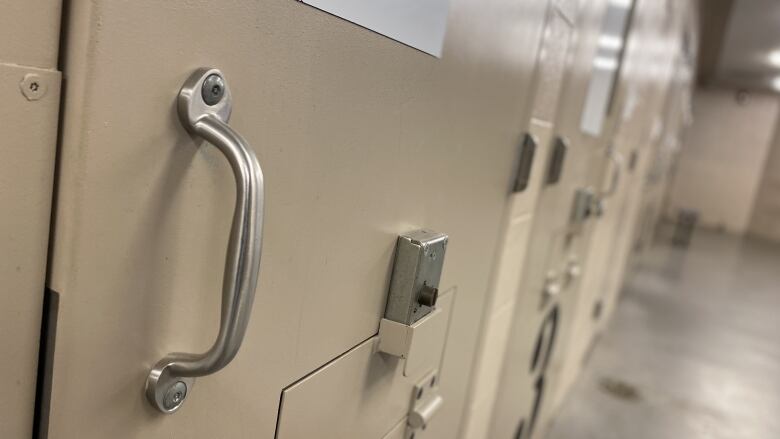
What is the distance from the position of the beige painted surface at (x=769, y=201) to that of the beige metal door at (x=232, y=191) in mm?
12091

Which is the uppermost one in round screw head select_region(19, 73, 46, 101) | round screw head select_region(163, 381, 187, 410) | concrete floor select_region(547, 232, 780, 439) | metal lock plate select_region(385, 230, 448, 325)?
round screw head select_region(19, 73, 46, 101)

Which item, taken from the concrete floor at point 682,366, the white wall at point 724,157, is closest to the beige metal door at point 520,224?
the concrete floor at point 682,366

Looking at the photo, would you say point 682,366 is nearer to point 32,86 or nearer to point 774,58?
point 32,86

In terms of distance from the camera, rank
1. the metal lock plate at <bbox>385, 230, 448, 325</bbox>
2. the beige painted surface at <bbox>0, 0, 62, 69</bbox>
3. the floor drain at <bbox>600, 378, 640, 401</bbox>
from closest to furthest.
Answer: the beige painted surface at <bbox>0, 0, 62, 69</bbox> → the metal lock plate at <bbox>385, 230, 448, 325</bbox> → the floor drain at <bbox>600, 378, 640, 401</bbox>

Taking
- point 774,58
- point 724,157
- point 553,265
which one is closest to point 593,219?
point 553,265

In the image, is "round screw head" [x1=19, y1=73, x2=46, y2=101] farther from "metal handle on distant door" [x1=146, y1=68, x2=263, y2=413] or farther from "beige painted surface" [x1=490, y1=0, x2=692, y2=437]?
"beige painted surface" [x1=490, y1=0, x2=692, y2=437]

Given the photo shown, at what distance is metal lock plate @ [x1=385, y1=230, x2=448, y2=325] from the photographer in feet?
2.42

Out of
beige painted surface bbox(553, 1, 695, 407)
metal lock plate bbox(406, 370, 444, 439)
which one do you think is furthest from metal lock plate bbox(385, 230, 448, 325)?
beige painted surface bbox(553, 1, 695, 407)

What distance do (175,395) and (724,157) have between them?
1256 centimetres

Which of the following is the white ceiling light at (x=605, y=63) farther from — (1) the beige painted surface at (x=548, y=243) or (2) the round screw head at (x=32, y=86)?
(2) the round screw head at (x=32, y=86)

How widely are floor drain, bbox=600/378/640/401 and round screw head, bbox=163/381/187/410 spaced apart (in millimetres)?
3283

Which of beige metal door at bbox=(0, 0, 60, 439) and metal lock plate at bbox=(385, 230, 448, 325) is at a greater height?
beige metal door at bbox=(0, 0, 60, 439)

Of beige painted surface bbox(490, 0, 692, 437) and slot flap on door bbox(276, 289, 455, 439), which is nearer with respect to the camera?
slot flap on door bbox(276, 289, 455, 439)

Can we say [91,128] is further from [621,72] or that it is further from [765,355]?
[765,355]
